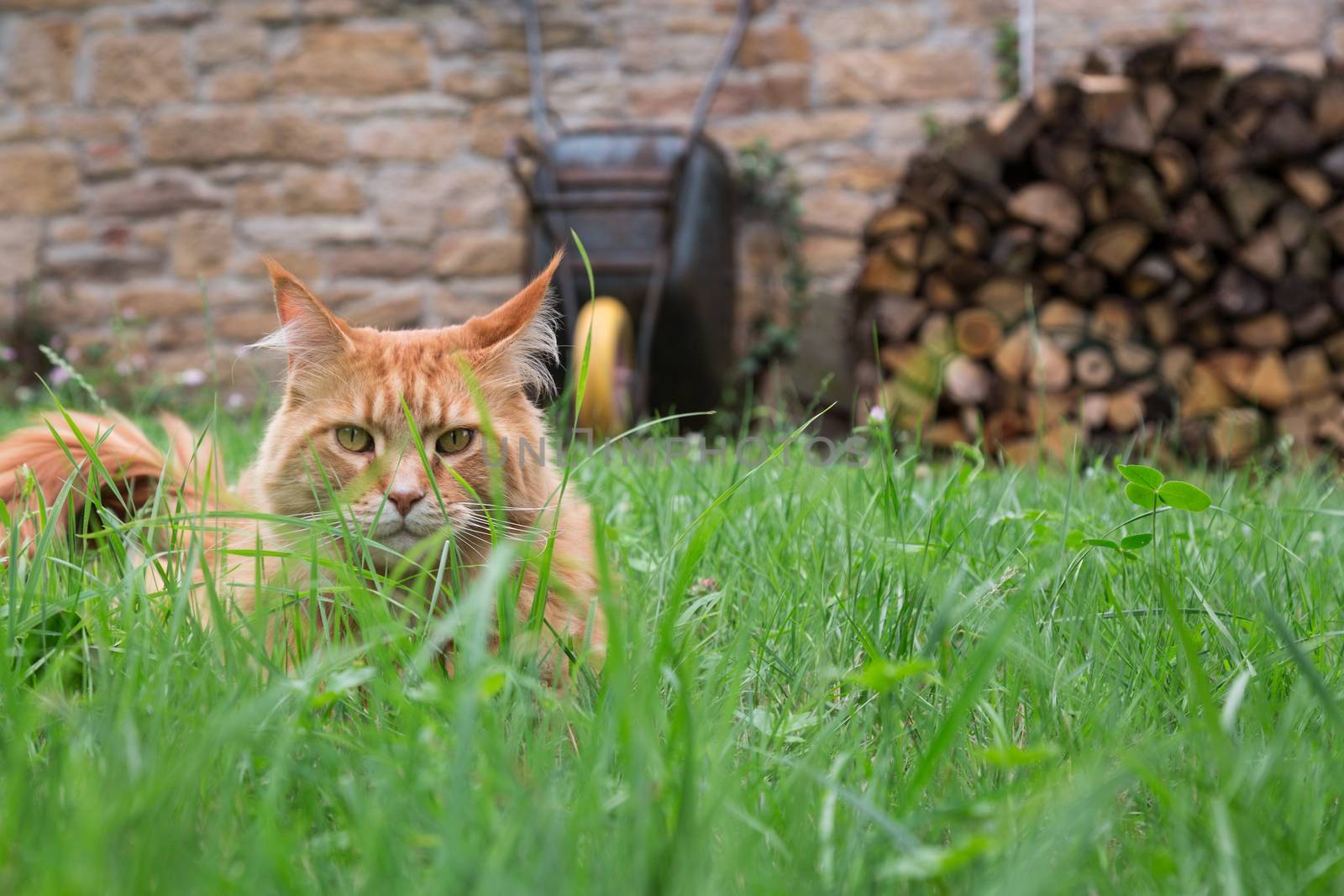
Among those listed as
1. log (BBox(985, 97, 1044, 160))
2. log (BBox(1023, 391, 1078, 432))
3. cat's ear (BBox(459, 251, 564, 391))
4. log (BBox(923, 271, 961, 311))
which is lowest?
log (BBox(1023, 391, 1078, 432))

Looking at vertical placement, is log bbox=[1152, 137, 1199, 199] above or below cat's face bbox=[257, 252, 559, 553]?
below

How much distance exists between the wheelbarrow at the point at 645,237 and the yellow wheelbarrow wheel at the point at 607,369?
37 mm

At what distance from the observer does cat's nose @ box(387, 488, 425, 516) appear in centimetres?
114

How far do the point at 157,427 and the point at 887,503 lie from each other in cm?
236

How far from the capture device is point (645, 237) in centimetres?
394

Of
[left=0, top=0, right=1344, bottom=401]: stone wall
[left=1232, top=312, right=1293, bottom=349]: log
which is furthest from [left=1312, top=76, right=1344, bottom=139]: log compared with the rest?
[left=0, top=0, right=1344, bottom=401]: stone wall

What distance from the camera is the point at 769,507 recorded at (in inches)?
59.6

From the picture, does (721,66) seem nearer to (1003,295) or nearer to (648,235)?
(648,235)

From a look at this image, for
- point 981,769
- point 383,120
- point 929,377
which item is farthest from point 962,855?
point 383,120

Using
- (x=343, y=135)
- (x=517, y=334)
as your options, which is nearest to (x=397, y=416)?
(x=517, y=334)

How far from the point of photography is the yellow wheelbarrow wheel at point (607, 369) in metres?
2.69

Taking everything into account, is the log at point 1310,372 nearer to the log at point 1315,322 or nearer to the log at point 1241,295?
the log at point 1315,322

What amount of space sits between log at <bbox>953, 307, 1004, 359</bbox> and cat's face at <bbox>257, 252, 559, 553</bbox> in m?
2.80

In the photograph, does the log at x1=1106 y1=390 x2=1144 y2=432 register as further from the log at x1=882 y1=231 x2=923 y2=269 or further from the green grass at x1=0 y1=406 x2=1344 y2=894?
the green grass at x1=0 y1=406 x2=1344 y2=894
